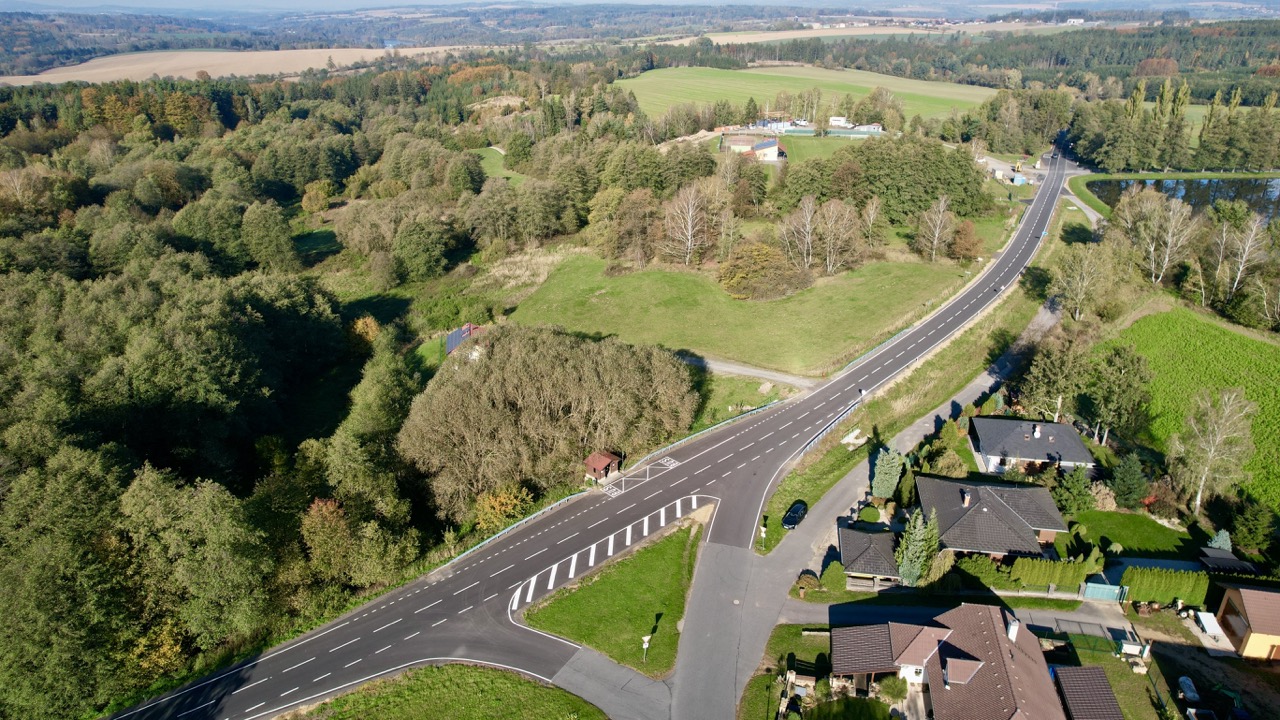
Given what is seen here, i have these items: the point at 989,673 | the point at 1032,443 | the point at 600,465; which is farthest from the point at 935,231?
the point at 989,673

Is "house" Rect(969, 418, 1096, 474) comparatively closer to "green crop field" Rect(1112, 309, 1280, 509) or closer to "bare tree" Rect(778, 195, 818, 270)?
"green crop field" Rect(1112, 309, 1280, 509)

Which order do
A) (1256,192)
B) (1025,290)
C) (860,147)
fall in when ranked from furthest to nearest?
(1256,192)
(860,147)
(1025,290)

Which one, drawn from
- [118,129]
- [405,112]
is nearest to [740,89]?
[405,112]

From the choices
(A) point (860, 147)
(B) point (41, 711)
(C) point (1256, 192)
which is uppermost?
(A) point (860, 147)

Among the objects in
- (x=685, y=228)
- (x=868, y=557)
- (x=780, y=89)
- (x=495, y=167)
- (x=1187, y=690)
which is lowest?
(x=1187, y=690)

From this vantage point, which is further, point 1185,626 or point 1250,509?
point 1250,509

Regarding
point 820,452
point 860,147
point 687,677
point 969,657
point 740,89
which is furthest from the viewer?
point 740,89

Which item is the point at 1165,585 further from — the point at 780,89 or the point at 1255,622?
the point at 780,89

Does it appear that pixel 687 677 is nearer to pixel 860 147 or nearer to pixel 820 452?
pixel 820 452
